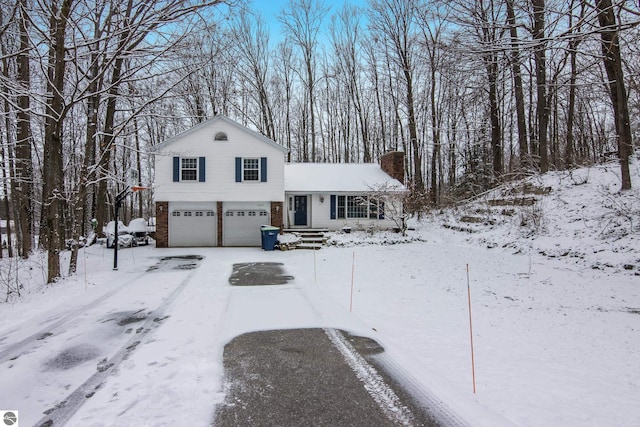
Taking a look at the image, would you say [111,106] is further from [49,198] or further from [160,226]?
[49,198]

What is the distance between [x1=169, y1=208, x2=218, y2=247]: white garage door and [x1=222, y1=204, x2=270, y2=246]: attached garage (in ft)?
1.91

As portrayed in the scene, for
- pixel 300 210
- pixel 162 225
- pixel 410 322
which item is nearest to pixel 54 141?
pixel 162 225

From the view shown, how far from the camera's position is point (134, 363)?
4141 mm

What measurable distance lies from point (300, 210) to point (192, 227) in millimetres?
5767

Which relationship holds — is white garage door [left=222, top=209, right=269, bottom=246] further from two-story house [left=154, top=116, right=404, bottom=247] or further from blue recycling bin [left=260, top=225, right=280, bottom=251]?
blue recycling bin [left=260, top=225, right=280, bottom=251]

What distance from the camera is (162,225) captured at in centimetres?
1706

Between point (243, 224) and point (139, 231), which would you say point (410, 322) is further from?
point (139, 231)

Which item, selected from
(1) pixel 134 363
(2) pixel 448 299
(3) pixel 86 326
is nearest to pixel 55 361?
(1) pixel 134 363

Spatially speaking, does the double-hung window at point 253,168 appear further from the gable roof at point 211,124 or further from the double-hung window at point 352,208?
the double-hung window at point 352,208

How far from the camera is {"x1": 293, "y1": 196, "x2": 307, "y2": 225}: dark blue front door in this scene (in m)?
19.8

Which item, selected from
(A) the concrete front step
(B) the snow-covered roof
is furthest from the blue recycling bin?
(B) the snow-covered roof

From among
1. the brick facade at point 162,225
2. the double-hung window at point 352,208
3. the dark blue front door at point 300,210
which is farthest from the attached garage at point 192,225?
the double-hung window at point 352,208
